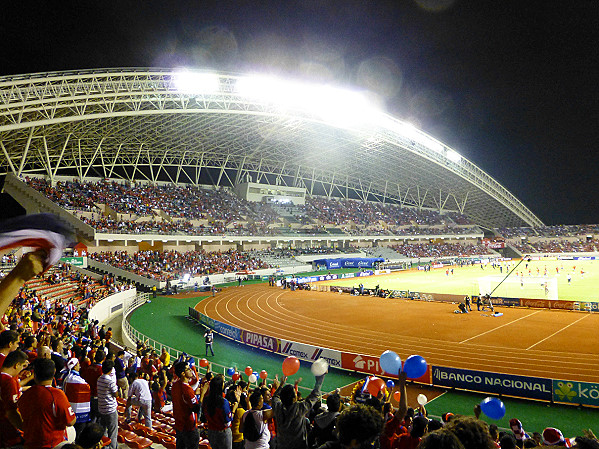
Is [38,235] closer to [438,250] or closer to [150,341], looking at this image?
[150,341]

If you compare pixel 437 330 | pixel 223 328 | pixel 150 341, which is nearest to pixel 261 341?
pixel 223 328

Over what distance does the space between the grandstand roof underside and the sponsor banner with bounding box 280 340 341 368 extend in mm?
27152

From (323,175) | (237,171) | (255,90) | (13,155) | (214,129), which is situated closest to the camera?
(255,90)

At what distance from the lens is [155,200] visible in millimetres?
54688

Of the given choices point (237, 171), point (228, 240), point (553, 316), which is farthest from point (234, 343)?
point (237, 171)

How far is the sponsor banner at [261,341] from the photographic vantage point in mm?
17922

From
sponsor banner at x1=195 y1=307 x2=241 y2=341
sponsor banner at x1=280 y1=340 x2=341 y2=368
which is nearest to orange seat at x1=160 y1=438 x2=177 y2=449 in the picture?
sponsor banner at x1=280 y1=340 x2=341 y2=368

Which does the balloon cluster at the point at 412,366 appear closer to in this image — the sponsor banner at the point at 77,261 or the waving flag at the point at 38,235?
the waving flag at the point at 38,235

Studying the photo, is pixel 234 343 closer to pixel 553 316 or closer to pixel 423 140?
pixel 553 316

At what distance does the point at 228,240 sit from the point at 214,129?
1536 cm

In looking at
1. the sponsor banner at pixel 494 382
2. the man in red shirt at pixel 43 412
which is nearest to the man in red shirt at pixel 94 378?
the man in red shirt at pixel 43 412

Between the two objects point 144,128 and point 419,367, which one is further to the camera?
point 144,128

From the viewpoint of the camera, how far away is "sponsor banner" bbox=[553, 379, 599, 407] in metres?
11.4

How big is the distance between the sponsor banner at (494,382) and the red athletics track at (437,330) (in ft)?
7.25
